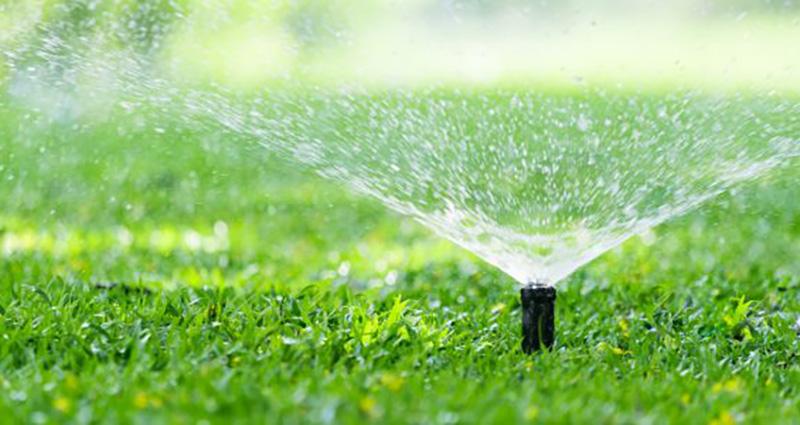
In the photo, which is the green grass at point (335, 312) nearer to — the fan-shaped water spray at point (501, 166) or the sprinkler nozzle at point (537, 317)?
the sprinkler nozzle at point (537, 317)

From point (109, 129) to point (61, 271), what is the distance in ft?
14.0

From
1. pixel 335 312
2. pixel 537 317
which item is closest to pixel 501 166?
pixel 335 312

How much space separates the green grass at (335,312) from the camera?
3.07 meters

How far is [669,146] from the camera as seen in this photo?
5.52m

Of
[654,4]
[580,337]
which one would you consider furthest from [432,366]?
[654,4]

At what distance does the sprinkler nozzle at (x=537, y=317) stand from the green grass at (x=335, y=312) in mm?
72

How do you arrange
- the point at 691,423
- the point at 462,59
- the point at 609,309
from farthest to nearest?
the point at 462,59
the point at 609,309
the point at 691,423

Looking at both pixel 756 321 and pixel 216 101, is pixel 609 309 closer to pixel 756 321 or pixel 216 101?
pixel 756 321

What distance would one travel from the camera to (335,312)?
4.34 metres

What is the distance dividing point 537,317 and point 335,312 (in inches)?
28.6

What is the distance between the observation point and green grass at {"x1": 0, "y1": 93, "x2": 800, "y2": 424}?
10.1ft

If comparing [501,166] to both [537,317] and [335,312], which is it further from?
[537,317]

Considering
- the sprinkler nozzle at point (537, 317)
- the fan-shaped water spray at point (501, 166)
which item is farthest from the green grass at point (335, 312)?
the fan-shaped water spray at point (501, 166)

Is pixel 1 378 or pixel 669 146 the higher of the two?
pixel 669 146
